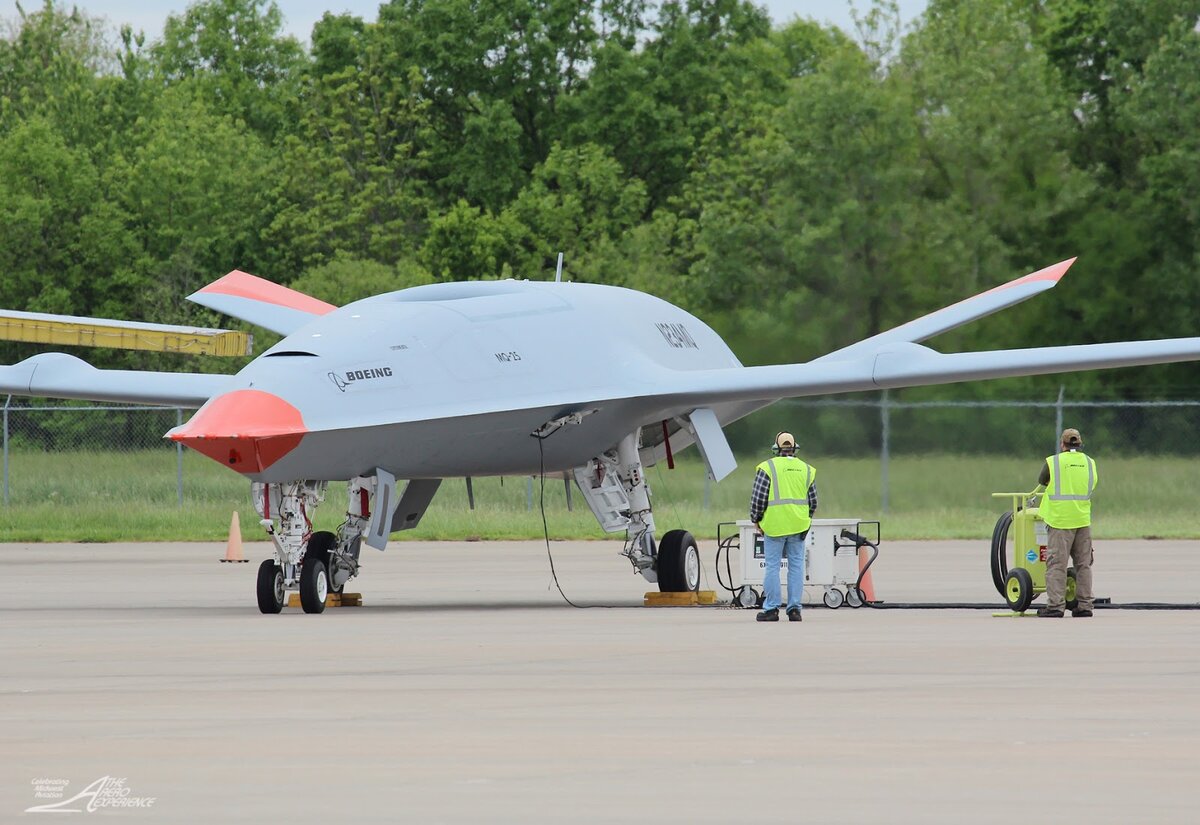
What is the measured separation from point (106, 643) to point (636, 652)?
177 inches

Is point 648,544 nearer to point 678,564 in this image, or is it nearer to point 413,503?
point 678,564

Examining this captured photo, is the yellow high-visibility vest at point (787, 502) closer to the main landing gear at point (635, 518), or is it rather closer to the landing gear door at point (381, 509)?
the main landing gear at point (635, 518)

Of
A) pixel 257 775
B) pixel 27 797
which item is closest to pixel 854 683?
pixel 257 775

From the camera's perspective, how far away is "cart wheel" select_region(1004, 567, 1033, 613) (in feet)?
64.8

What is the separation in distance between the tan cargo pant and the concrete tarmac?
0.39m

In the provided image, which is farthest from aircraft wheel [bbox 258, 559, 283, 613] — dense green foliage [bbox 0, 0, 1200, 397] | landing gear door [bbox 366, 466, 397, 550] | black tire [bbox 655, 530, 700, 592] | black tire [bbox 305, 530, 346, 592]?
dense green foliage [bbox 0, 0, 1200, 397]

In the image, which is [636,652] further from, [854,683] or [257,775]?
[257,775]

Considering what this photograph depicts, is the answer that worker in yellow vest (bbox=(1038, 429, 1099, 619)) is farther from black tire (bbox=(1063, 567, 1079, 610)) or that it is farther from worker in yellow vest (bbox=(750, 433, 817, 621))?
worker in yellow vest (bbox=(750, 433, 817, 621))

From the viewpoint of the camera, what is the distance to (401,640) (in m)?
17.2

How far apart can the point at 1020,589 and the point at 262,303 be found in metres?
10.4

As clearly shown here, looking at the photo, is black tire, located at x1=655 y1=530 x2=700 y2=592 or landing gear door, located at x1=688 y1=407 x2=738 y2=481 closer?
black tire, located at x1=655 y1=530 x2=700 y2=592

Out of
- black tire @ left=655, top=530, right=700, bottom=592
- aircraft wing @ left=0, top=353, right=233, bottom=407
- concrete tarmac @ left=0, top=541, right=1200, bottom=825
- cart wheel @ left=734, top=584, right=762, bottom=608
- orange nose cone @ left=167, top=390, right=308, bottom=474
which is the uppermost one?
aircraft wing @ left=0, top=353, right=233, bottom=407

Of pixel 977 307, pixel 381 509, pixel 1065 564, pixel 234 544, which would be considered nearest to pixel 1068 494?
pixel 1065 564

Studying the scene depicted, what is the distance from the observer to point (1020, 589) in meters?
19.8
